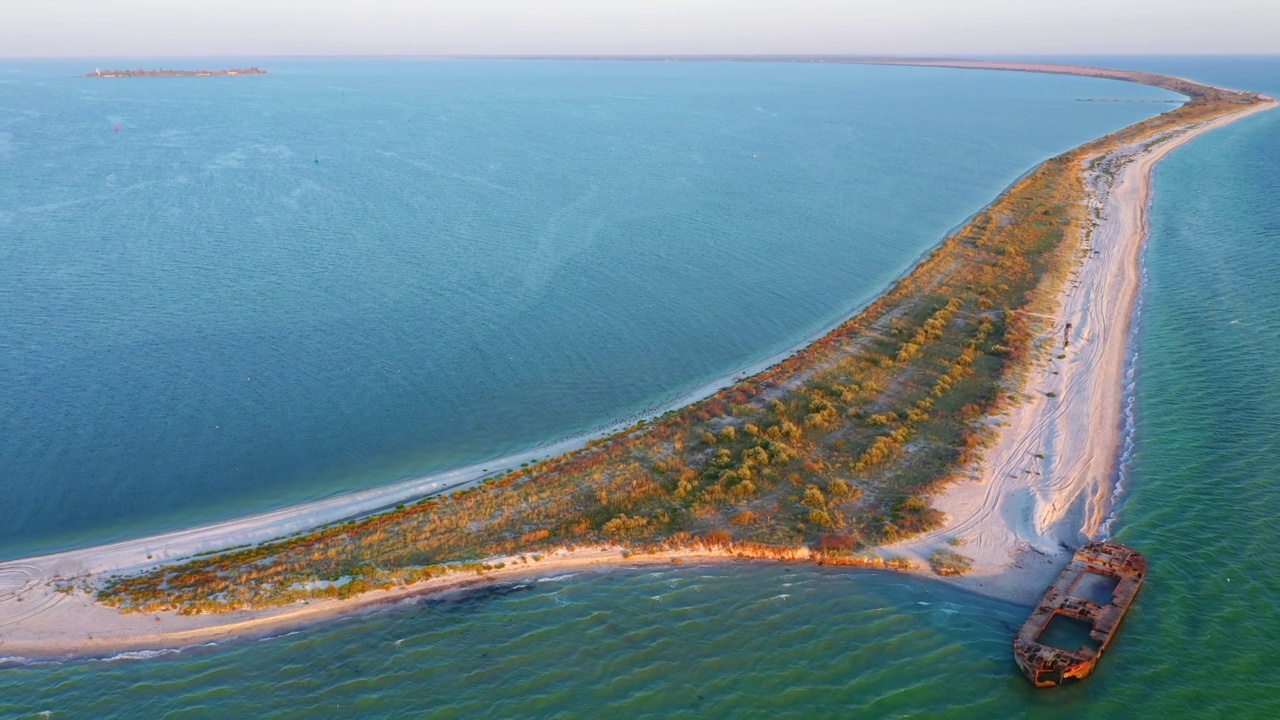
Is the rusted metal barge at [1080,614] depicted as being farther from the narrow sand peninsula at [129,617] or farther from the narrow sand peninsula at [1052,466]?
the narrow sand peninsula at [129,617]

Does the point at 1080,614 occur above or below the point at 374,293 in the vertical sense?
below

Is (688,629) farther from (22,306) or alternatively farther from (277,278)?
(22,306)

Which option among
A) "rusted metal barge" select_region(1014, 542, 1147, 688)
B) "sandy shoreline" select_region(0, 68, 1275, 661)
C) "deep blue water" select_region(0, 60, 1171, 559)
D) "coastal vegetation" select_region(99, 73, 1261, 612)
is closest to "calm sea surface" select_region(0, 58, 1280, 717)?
"deep blue water" select_region(0, 60, 1171, 559)

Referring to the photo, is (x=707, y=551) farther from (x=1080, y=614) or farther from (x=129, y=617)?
(x=129, y=617)

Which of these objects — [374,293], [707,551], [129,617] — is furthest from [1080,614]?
[374,293]

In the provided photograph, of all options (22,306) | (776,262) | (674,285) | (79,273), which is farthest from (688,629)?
(79,273)

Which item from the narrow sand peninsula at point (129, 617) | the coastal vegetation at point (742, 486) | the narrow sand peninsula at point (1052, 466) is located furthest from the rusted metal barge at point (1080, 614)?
the narrow sand peninsula at point (129, 617)

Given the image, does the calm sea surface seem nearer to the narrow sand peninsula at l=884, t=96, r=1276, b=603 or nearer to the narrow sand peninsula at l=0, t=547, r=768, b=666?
the narrow sand peninsula at l=0, t=547, r=768, b=666
